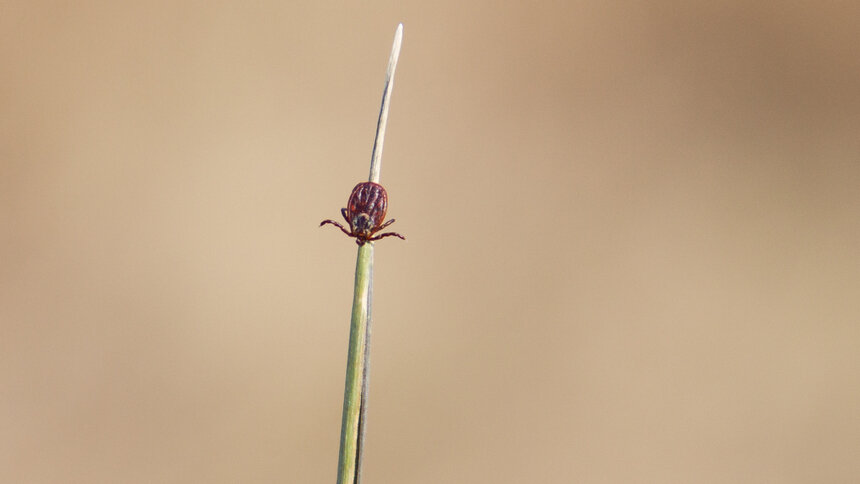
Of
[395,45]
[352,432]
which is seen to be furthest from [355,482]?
[395,45]

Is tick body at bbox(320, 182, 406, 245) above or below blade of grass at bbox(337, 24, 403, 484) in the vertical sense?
above

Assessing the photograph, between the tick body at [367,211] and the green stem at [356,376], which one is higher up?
the tick body at [367,211]

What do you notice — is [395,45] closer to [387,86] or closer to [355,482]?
[387,86]

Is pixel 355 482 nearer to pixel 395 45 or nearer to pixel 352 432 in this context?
pixel 352 432

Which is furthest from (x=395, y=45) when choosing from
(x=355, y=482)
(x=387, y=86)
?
(x=355, y=482)

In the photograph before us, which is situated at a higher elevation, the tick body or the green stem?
the tick body

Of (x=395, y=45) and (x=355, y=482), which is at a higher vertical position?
(x=395, y=45)

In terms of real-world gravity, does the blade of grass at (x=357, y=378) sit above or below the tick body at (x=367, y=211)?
below
